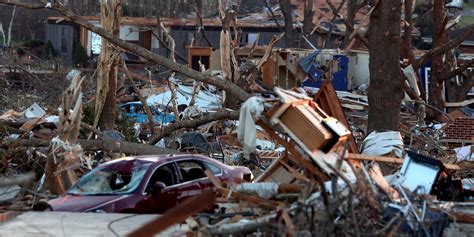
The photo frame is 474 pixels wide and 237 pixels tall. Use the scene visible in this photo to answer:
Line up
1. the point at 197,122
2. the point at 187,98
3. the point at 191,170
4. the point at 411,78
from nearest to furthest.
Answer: the point at 191,170 → the point at 197,122 → the point at 411,78 → the point at 187,98

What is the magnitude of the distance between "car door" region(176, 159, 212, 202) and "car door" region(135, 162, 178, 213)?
0.40 feet

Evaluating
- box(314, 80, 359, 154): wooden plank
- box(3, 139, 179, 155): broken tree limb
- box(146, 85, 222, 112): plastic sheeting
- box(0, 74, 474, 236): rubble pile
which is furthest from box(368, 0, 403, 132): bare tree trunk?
box(146, 85, 222, 112): plastic sheeting

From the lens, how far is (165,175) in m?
13.2

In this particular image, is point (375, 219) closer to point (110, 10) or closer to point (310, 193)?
point (310, 193)

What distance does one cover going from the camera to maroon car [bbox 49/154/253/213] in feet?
39.9

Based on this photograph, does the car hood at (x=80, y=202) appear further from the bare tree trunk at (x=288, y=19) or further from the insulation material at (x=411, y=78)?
the bare tree trunk at (x=288, y=19)

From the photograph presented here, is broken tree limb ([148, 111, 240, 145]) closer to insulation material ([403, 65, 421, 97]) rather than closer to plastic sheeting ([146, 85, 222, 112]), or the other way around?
insulation material ([403, 65, 421, 97])

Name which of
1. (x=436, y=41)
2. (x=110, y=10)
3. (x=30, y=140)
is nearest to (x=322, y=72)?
(x=436, y=41)

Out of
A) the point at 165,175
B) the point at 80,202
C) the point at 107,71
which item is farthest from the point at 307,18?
the point at 80,202

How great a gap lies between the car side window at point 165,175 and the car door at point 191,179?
144 millimetres

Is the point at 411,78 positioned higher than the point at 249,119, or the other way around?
the point at 249,119

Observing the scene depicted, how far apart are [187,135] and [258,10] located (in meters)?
39.1

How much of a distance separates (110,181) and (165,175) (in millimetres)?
832

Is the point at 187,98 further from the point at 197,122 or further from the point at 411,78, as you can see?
the point at 197,122
